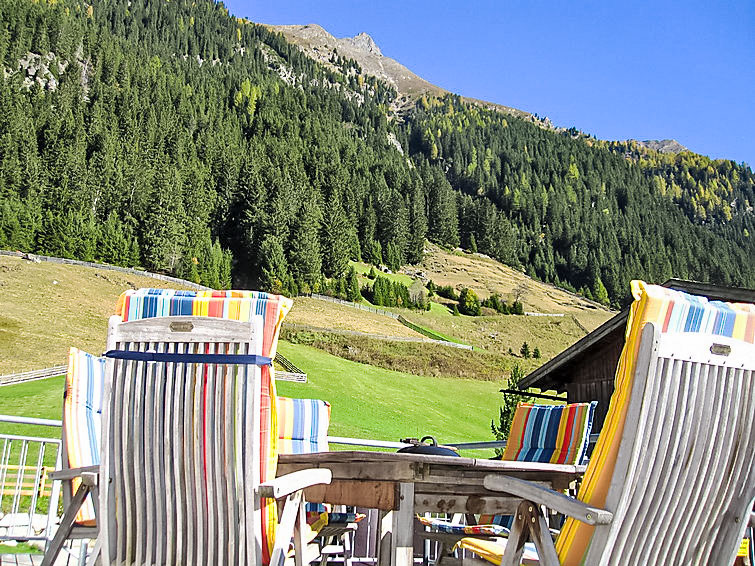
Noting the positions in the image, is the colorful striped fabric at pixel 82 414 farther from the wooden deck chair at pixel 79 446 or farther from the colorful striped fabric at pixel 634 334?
the colorful striped fabric at pixel 634 334

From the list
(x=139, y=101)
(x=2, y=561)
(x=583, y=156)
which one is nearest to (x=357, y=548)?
(x=2, y=561)

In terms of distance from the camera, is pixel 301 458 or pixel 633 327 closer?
pixel 633 327

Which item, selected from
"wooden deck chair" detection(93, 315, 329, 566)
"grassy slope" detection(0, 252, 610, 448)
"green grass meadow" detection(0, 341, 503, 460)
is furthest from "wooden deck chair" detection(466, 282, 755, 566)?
"green grass meadow" detection(0, 341, 503, 460)

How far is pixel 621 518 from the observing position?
1.56 metres

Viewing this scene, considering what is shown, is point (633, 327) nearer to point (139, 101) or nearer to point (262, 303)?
point (262, 303)

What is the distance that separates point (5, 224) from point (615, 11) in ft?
130

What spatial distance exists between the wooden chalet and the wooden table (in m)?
6.84

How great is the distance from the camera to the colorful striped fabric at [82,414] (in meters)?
2.25

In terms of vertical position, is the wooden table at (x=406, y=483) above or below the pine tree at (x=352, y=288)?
below

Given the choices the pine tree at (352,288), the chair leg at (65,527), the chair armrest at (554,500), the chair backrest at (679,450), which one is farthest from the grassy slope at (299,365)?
the chair backrest at (679,450)

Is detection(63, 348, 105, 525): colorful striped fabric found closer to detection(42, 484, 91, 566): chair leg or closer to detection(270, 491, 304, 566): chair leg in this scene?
detection(42, 484, 91, 566): chair leg

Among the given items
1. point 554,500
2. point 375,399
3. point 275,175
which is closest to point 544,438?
point 554,500

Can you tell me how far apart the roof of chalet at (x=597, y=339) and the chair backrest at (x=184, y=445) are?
21.1ft

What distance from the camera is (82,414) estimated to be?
236cm
